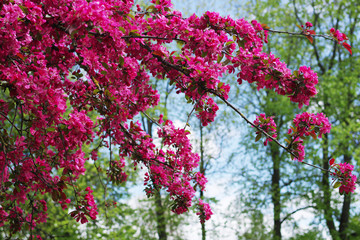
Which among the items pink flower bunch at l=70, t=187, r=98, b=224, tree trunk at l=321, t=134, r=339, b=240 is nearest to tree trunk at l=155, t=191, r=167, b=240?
tree trunk at l=321, t=134, r=339, b=240

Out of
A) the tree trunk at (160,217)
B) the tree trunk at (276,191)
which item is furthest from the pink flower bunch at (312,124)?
the tree trunk at (160,217)

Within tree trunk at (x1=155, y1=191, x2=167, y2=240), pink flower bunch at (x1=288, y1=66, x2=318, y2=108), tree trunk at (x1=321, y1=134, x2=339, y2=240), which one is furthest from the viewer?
tree trunk at (x1=155, y1=191, x2=167, y2=240)

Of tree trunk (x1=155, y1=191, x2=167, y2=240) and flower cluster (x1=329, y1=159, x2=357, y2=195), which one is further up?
tree trunk (x1=155, y1=191, x2=167, y2=240)

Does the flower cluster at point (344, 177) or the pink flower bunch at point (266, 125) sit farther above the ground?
the pink flower bunch at point (266, 125)

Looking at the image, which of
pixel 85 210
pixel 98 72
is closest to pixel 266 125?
pixel 98 72

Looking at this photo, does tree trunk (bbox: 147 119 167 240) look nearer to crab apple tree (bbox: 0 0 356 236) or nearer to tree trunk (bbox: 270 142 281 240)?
tree trunk (bbox: 270 142 281 240)

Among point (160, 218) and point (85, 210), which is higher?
point (160, 218)

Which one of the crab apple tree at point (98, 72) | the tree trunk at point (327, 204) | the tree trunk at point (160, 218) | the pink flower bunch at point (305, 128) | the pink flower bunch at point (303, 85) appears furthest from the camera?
the tree trunk at point (160, 218)

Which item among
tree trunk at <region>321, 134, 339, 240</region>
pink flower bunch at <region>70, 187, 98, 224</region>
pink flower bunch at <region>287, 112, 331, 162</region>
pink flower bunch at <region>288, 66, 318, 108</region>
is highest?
tree trunk at <region>321, 134, 339, 240</region>

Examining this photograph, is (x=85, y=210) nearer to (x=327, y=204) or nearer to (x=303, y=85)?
(x=303, y=85)

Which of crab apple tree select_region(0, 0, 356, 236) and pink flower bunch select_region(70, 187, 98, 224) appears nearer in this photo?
crab apple tree select_region(0, 0, 356, 236)

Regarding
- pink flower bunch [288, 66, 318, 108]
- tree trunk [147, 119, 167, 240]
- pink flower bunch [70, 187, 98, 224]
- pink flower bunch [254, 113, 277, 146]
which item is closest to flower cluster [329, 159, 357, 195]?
pink flower bunch [254, 113, 277, 146]

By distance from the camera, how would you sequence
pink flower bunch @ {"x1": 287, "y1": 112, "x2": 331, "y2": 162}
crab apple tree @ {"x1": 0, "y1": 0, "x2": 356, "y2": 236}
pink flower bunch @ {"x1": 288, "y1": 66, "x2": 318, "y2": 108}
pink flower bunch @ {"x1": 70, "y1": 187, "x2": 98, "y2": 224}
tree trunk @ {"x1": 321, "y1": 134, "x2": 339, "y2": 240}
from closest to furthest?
crab apple tree @ {"x1": 0, "y1": 0, "x2": 356, "y2": 236}, pink flower bunch @ {"x1": 288, "y1": 66, "x2": 318, "y2": 108}, pink flower bunch @ {"x1": 287, "y1": 112, "x2": 331, "y2": 162}, pink flower bunch @ {"x1": 70, "y1": 187, "x2": 98, "y2": 224}, tree trunk @ {"x1": 321, "y1": 134, "x2": 339, "y2": 240}

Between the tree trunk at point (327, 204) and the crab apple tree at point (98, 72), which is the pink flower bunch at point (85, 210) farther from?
the tree trunk at point (327, 204)
